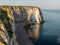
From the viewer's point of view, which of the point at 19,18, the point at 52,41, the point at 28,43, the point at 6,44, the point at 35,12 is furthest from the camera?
the point at 35,12

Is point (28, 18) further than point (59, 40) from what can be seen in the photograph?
Yes

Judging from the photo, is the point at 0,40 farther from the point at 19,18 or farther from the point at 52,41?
the point at 19,18

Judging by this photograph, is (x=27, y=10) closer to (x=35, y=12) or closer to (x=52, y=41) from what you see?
(x=35, y=12)

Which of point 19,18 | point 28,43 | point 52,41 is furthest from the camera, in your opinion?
point 19,18

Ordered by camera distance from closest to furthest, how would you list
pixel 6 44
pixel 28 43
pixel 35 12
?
1. pixel 6 44
2. pixel 28 43
3. pixel 35 12

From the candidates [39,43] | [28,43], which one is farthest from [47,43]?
[28,43]

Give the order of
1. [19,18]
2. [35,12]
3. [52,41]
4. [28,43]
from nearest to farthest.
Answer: [28,43] < [52,41] < [19,18] < [35,12]

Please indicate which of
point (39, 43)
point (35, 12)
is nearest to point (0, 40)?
point (39, 43)

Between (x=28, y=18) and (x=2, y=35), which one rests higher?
(x=2, y=35)

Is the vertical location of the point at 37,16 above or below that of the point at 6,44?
below
